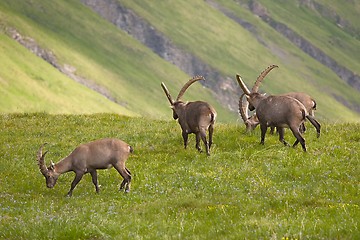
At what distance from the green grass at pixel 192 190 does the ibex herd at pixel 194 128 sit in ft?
1.77

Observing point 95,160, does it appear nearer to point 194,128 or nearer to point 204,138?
A: point 204,138

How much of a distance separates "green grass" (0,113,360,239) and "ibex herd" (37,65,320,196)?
539 millimetres

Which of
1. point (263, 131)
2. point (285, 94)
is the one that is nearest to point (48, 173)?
point (263, 131)

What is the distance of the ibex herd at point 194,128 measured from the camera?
18.5 m

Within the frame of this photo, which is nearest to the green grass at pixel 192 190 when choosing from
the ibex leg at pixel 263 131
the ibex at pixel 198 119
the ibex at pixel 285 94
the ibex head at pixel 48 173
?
the ibex head at pixel 48 173

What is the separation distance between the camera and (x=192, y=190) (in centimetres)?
1709

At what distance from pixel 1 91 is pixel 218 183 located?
490 feet

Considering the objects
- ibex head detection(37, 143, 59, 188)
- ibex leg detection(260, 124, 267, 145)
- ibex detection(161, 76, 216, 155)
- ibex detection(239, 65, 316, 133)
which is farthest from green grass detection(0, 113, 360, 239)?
ibex detection(161, 76, 216, 155)

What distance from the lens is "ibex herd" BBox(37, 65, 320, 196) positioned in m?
18.5

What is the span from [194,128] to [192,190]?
5.61 meters

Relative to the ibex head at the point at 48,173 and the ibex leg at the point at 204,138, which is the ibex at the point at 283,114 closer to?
the ibex leg at the point at 204,138

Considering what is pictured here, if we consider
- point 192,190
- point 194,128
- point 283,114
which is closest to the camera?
point 192,190

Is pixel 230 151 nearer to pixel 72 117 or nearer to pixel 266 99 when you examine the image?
pixel 266 99

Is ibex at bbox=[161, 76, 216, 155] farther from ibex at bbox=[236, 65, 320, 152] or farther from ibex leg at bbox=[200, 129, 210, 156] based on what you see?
ibex at bbox=[236, 65, 320, 152]
